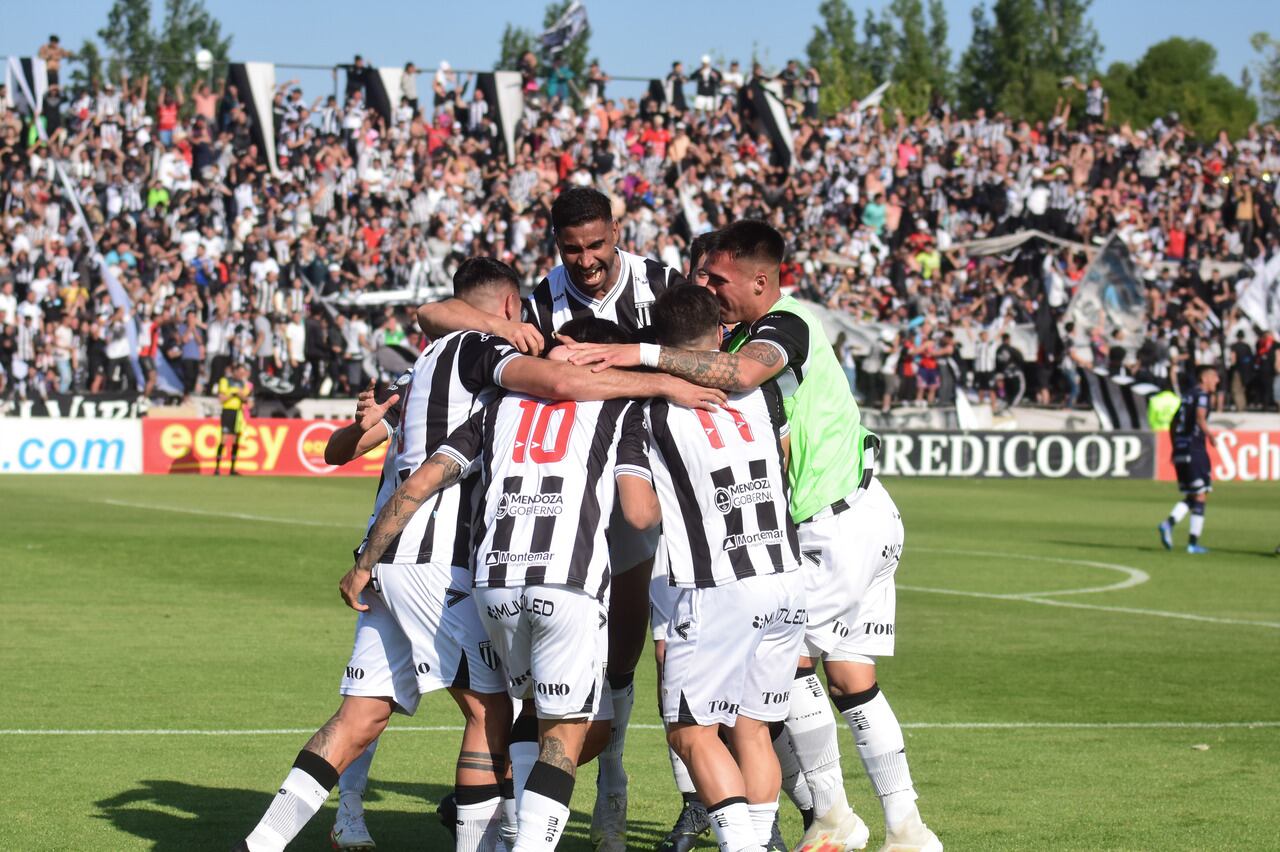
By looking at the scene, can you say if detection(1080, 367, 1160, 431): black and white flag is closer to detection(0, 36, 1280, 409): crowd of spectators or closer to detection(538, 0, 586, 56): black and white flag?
detection(0, 36, 1280, 409): crowd of spectators

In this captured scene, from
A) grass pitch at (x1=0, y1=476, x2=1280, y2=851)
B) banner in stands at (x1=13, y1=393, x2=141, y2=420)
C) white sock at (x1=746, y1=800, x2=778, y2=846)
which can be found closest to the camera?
white sock at (x1=746, y1=800, x2=778, y2=846)

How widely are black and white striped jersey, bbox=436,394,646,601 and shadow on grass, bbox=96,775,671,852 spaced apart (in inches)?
72.4

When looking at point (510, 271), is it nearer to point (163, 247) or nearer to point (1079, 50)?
point (163, 247)

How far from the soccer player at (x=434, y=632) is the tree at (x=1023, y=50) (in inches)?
3816

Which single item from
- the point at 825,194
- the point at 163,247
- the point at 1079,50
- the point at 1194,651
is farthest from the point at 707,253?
the point at 1079,50

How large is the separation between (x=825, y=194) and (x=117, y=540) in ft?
85.0

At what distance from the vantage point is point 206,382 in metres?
33.9

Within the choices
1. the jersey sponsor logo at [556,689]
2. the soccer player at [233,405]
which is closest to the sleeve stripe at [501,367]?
the jersey sponsor logo at [556,689]

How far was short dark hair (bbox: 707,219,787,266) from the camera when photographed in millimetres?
6551

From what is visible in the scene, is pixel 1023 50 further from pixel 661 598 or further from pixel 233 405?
pixel 661 598

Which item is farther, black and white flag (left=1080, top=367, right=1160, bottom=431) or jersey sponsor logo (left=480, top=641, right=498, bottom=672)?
black and white flag (left=1080, top=367, right=1160, bottom=431)

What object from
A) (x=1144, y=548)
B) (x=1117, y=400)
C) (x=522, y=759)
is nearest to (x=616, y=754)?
(x=522, y=759)

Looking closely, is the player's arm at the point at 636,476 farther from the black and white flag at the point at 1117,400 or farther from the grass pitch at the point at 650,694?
the black and white flag at the point at 1117,400

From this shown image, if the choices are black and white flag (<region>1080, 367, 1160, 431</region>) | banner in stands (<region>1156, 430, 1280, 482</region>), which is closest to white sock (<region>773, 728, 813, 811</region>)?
black and white flag (<region>1080, 367, 1160, 431</region>)
